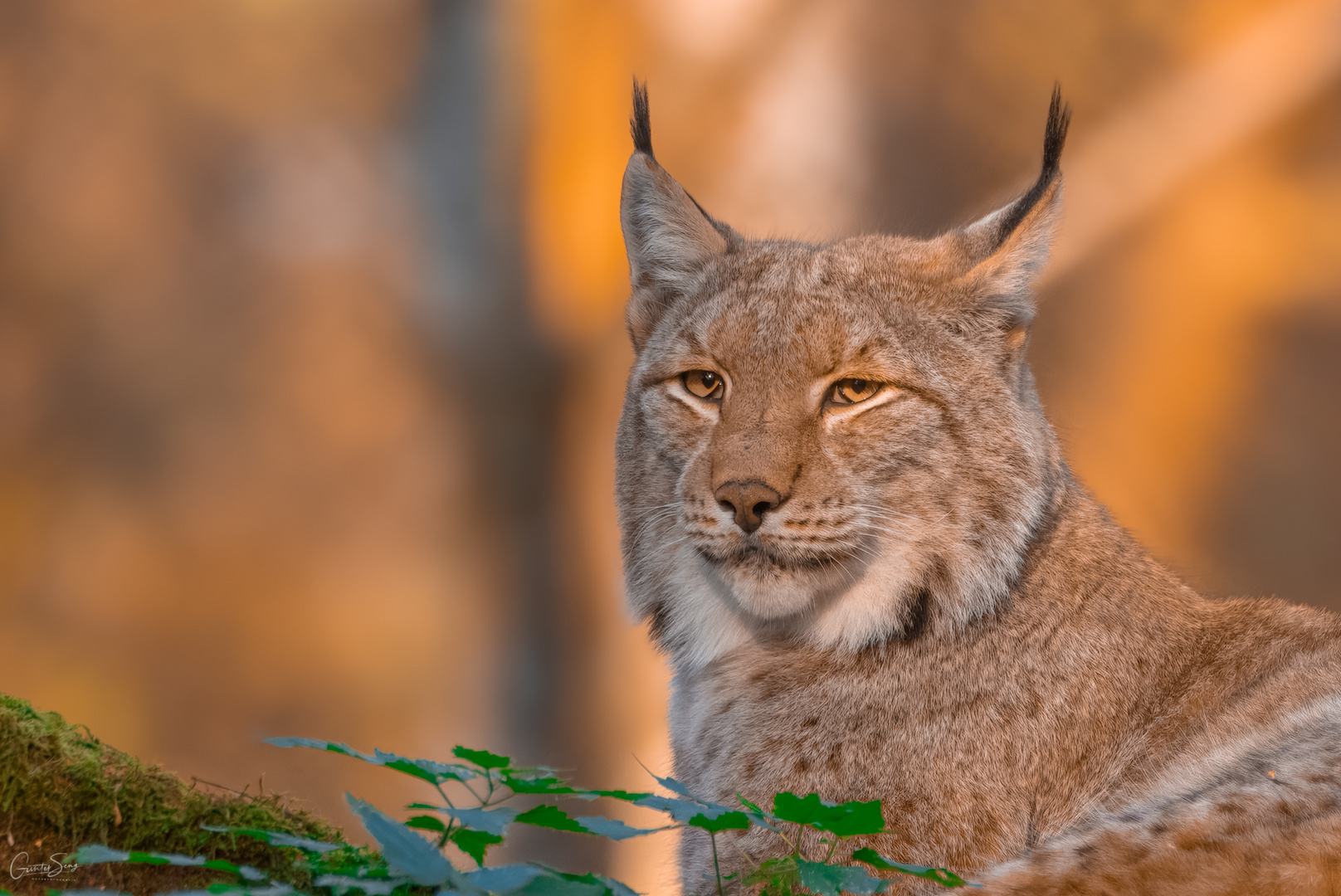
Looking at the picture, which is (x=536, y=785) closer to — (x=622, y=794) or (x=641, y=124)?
(x=622, y=794)

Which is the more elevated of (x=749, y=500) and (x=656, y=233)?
(x=656, y=233)

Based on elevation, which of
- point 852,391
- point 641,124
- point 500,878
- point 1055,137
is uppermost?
point 641,124

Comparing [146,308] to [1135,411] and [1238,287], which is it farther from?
[1238,287]

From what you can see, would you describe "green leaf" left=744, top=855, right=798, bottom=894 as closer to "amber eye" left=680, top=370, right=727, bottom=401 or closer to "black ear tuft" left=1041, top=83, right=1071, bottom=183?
"amber eye" left=680, top=370, right=727, bottom=401

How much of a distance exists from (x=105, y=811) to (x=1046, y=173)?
2614 millimetres

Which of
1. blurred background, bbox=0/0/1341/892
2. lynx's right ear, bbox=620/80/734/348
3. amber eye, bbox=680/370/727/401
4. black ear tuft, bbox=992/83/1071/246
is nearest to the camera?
black ear tuft, bbox=992/83/1071/246

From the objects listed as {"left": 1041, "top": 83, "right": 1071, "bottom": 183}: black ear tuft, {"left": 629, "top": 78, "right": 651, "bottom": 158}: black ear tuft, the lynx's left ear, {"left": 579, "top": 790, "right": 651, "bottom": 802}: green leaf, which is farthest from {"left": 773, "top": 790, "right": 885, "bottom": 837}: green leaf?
{"left": 629, "top": 78, "right": 651, "bottom": 158}: black ear tuft

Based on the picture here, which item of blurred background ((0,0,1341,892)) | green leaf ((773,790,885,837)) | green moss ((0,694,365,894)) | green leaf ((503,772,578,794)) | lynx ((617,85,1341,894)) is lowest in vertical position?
green leaf ((773,790,885,837))

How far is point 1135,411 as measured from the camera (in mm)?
6699

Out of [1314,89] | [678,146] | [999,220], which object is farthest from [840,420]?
[1314,89]

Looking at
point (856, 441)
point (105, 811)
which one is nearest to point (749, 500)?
point (856, 441)

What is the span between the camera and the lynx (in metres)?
2.40

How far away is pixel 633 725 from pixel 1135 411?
3819 millimetres

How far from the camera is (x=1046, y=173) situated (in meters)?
2.75
